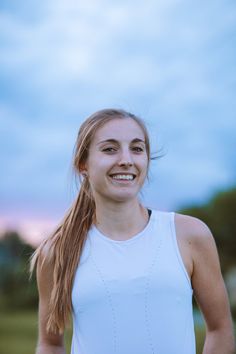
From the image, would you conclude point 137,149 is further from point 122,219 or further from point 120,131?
point 122,219

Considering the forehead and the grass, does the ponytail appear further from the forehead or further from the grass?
the grass

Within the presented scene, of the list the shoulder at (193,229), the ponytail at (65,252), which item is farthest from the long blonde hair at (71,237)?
the shoulder at (193,229)

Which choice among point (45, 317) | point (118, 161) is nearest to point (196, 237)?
point (118, 161)

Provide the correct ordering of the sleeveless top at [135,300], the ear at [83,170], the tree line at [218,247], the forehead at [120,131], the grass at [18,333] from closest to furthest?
the sleeveless top at [135,300]
the forehead at [120,131]
the ear at [83,170]
the grass at [18,333]
the tree line at [218,247]

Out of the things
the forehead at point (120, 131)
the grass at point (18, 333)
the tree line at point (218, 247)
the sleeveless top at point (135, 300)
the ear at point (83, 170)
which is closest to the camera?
the sleeveless top at point (135, 300)

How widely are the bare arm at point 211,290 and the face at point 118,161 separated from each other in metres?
0.39

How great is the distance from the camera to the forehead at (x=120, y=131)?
2681 millimetres

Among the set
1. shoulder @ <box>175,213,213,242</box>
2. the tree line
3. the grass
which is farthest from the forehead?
the tree line

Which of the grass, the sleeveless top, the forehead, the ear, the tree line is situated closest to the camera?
the sleeveless top

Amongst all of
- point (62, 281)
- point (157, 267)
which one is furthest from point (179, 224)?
point (62, 281)

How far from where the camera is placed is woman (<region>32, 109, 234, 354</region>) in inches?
102

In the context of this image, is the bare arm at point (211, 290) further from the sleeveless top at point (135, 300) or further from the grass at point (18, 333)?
the grass at point (18, 333)

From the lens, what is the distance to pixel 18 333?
50.9 ft

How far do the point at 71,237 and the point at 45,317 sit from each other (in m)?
0.46
